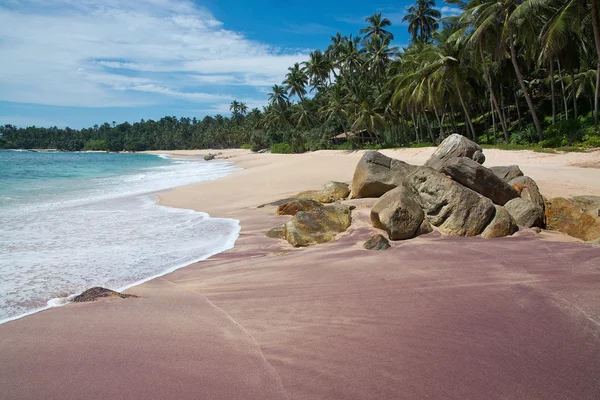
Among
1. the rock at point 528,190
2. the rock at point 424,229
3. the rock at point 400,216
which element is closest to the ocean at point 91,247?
the rock at point 400,216

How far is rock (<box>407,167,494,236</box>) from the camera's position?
559 centimetres

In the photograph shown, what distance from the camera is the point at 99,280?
4762mm

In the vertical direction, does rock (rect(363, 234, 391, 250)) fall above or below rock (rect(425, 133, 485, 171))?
below

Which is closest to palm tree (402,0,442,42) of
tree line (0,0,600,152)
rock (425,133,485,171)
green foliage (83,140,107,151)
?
tree line (0,0,600,152)

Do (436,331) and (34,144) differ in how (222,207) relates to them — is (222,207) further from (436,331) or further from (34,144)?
(34,144)

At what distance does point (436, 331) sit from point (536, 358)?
70 centimetres

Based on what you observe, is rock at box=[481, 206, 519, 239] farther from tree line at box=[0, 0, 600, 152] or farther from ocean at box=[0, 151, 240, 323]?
tree line at box=[0, 0, 600, 152]

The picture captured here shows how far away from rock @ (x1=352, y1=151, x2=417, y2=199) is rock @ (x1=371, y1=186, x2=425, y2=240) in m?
2.87

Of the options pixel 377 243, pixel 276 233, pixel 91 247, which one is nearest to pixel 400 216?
pixel 377 243

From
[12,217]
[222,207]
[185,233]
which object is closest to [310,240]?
[185,233]

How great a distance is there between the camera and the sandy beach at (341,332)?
2.41 metres

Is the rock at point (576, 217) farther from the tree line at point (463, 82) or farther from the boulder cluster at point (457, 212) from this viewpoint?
the tree line at point (463, 82)

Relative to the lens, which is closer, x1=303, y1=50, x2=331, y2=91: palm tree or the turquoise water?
the turquoise water

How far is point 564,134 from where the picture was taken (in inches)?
811
